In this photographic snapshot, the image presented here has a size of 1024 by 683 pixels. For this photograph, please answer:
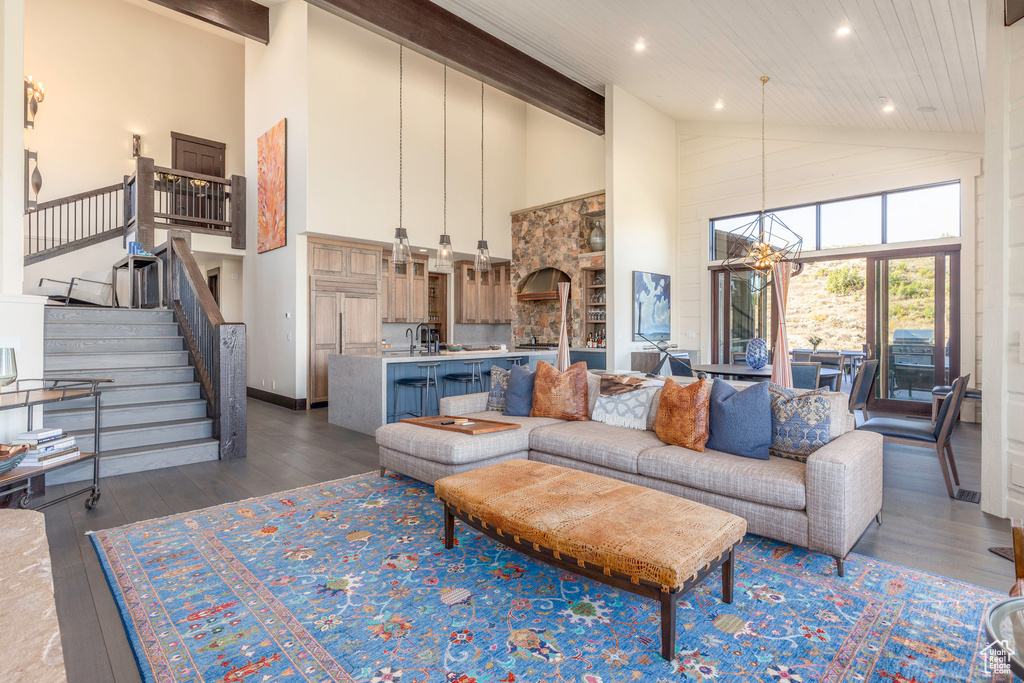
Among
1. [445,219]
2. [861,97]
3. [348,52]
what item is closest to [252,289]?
[445,219]

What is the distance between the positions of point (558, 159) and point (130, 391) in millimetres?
7823

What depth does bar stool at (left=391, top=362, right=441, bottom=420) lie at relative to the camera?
588 cm

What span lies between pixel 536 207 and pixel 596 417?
6610 millimetres

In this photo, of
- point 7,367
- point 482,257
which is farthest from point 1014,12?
point 7,367

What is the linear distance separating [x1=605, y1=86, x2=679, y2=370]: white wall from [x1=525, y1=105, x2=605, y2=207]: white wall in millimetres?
943

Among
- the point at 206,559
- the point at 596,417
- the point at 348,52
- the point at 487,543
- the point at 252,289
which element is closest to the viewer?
the point at 206,559

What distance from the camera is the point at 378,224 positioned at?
8.04 meters

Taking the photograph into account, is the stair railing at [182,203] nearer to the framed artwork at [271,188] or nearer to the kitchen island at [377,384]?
the framed artwork at [271,188]

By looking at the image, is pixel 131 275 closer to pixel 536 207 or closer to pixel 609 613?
pixel 536 207

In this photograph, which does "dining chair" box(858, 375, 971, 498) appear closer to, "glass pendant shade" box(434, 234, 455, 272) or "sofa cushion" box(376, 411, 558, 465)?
"sofa cushion" box(376, 411, 558, 465)

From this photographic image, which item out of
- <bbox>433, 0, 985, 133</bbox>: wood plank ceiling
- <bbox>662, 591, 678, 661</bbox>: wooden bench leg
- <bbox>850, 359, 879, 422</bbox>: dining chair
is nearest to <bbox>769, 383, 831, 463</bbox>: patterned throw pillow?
<bbox>662, 591, 678, 661</bbox>: wooden bench leg

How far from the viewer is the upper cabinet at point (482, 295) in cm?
1020

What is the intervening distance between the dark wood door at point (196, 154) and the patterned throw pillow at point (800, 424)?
36.2 ft

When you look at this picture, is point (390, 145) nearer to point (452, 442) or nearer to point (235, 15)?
point (235, 15)
